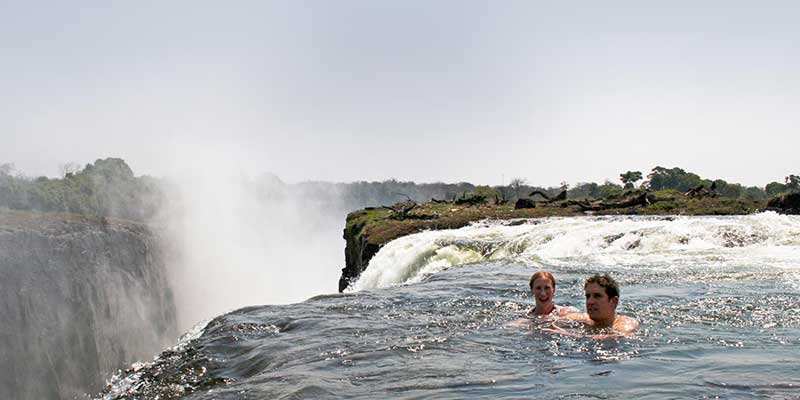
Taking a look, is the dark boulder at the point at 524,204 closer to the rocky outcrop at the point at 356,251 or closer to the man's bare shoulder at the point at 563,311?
the rocky outcrop at the point at 356,251

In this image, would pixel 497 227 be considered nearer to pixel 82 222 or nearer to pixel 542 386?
pixel 542 386

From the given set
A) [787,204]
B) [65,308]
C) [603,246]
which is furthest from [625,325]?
[65,308]

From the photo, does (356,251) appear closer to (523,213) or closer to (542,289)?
(523,213)

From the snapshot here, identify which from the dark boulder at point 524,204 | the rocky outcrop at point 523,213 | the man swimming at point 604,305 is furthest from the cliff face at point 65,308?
the man swimming at point 604,305

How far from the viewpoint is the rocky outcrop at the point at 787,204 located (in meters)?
23.4

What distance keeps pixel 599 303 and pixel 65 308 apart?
23.1 meters

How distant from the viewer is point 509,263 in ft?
50.7

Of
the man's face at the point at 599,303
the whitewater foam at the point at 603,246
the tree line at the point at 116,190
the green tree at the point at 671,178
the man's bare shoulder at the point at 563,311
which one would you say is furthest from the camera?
the green tree at the point at 671,178

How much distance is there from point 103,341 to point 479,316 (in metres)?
23.9

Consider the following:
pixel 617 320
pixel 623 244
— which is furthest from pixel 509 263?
pixel 617 320

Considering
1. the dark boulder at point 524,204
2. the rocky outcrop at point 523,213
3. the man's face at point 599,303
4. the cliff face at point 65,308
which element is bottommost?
the cliff face at point 65,308

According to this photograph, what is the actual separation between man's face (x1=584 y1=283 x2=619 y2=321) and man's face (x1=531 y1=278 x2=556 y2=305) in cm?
73

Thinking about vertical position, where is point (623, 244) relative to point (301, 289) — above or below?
above

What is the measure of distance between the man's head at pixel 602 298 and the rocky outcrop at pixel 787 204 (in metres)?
19.0
